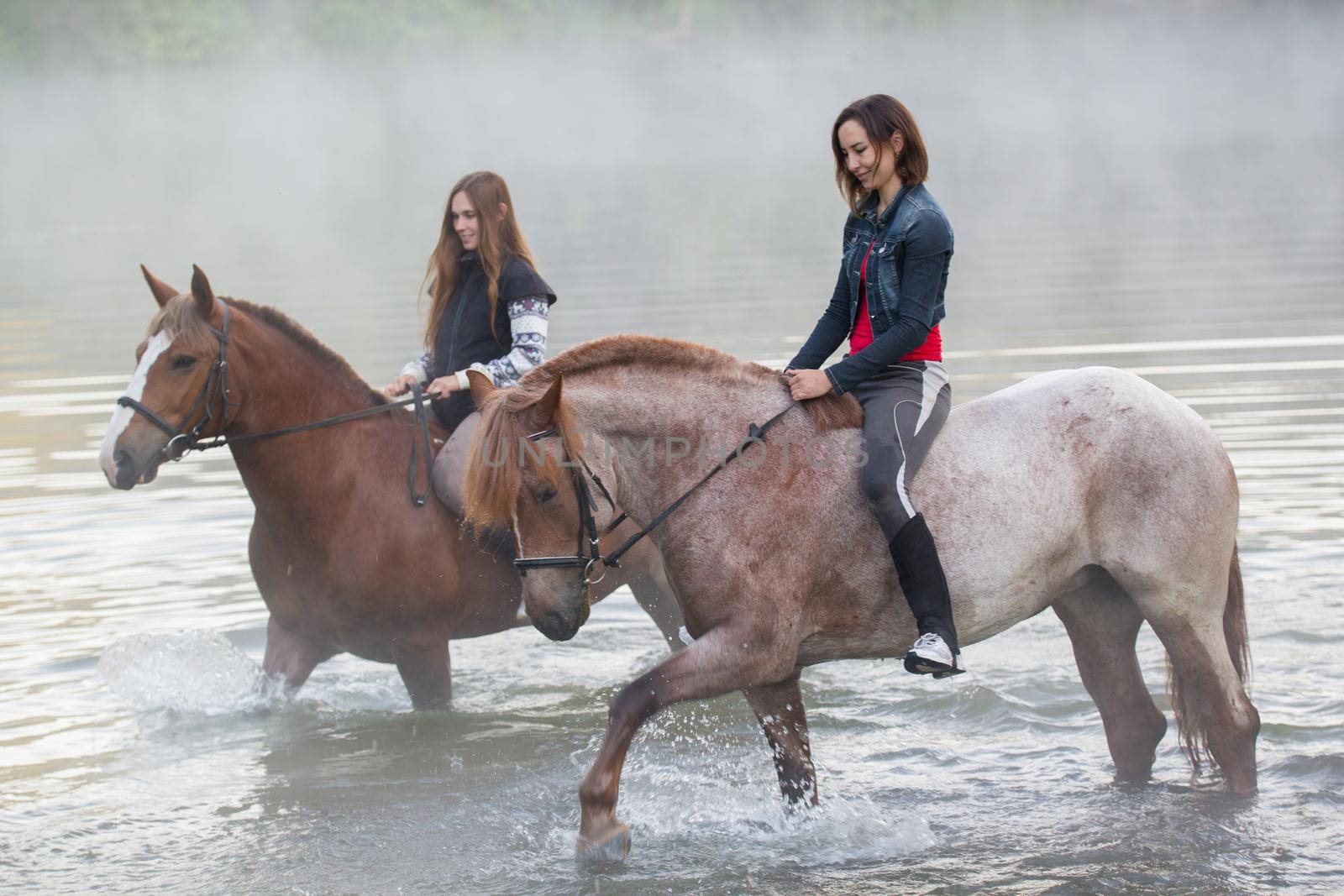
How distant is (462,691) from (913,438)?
360 cm

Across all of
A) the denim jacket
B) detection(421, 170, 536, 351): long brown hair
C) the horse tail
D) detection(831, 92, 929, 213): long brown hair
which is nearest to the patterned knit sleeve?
detection(421, 170, 536, 351): long brown hair

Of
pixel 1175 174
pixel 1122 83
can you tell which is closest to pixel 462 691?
pixel 1175 174

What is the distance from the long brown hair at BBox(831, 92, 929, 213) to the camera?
16.6 feet

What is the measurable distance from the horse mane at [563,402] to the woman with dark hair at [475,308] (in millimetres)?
1546

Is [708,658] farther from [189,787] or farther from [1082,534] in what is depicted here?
[189,787]

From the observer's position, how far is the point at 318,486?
6336mm

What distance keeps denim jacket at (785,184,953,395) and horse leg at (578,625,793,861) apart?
1.01 metres

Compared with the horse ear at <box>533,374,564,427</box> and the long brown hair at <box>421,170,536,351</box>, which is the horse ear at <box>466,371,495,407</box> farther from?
the long brown hair at <box>421,170,536,351</box>

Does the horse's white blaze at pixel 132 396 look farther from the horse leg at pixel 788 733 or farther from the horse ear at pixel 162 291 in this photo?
the horse leg at pixel 788 733

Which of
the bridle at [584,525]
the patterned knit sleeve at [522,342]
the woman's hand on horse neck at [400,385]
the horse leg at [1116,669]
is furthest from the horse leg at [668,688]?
the woman's hand on horse neck at [400,385]

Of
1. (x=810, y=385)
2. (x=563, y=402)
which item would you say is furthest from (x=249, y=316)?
(x=810, y=385)

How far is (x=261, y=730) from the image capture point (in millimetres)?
7160

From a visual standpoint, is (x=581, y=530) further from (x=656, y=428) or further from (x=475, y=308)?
(x=475, y=308)

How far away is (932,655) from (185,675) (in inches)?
172
